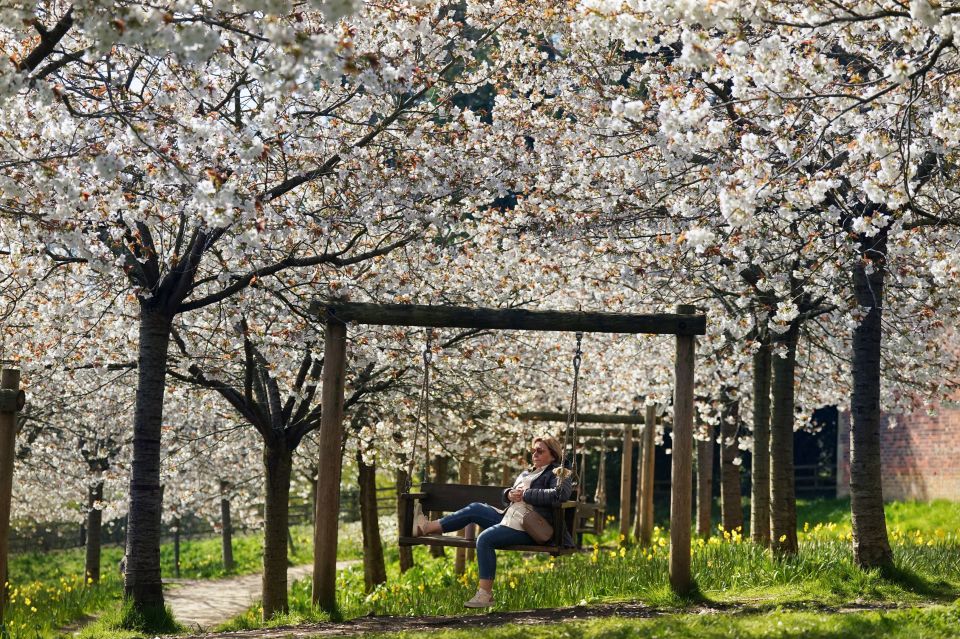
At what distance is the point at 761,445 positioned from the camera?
1395cm

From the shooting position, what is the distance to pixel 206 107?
1053 centimetres

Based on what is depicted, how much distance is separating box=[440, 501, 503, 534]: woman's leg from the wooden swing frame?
1.13m

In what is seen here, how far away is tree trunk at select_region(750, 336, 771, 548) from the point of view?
45.5 feet

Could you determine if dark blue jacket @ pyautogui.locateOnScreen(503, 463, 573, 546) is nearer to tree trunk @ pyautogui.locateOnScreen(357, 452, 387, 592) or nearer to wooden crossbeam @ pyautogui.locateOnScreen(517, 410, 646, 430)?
wooden crossbeam @ pyautogui.locateOnScreen(517, 410, 646, 430)

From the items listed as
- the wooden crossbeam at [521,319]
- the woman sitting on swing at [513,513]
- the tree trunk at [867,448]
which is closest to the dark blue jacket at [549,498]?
the woman sitting on swing at [513,513]

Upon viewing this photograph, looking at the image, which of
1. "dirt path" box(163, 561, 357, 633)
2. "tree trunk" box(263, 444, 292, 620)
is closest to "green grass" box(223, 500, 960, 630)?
"tree trunk" box(263, 444, 292, 620)

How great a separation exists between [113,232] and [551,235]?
17.0 feet

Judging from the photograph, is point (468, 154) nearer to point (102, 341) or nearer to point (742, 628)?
point (102, 341)

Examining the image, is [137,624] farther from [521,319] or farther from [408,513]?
[521,319]

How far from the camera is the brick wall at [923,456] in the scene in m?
25.0

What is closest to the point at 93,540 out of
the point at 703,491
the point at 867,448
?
the point at 703,491

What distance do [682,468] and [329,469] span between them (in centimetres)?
311

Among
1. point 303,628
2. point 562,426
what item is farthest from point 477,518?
point 562,426

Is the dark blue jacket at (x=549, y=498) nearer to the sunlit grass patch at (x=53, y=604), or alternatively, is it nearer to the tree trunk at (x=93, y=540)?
the sunlit grass patch at (x=53, y=604)
